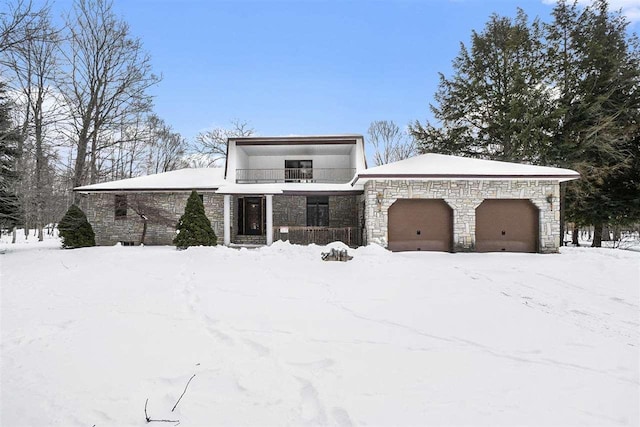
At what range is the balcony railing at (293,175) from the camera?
17.2 meters

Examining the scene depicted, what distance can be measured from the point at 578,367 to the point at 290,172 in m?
16.1

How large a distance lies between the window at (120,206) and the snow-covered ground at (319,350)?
340 inches

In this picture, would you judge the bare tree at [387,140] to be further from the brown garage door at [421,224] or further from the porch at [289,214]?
the brown garage door at [421,224]

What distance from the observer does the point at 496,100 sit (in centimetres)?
1955

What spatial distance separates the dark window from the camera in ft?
54.6

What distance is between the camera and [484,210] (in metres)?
13.2

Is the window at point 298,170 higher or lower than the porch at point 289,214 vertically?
higher

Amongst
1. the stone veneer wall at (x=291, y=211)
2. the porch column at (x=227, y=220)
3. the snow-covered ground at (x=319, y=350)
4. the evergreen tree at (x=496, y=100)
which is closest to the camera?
the snow-covered ground at (x=319, y=350)

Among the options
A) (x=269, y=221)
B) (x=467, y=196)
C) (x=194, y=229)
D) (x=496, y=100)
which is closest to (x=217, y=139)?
(x=269, y=221)

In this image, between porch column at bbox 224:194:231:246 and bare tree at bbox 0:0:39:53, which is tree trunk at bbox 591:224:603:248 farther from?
bare tree at bbox 0:0:39:53

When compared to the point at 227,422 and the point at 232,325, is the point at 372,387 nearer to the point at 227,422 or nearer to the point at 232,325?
the point at 227,422

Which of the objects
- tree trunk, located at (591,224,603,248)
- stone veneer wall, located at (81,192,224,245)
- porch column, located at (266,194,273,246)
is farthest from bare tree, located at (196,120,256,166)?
tree trunk, located at (591,224,603,248)

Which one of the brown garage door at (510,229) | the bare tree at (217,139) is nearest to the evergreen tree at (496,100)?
the brown garage door at (510,229)

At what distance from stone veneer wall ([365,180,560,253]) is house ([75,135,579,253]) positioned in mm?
40
